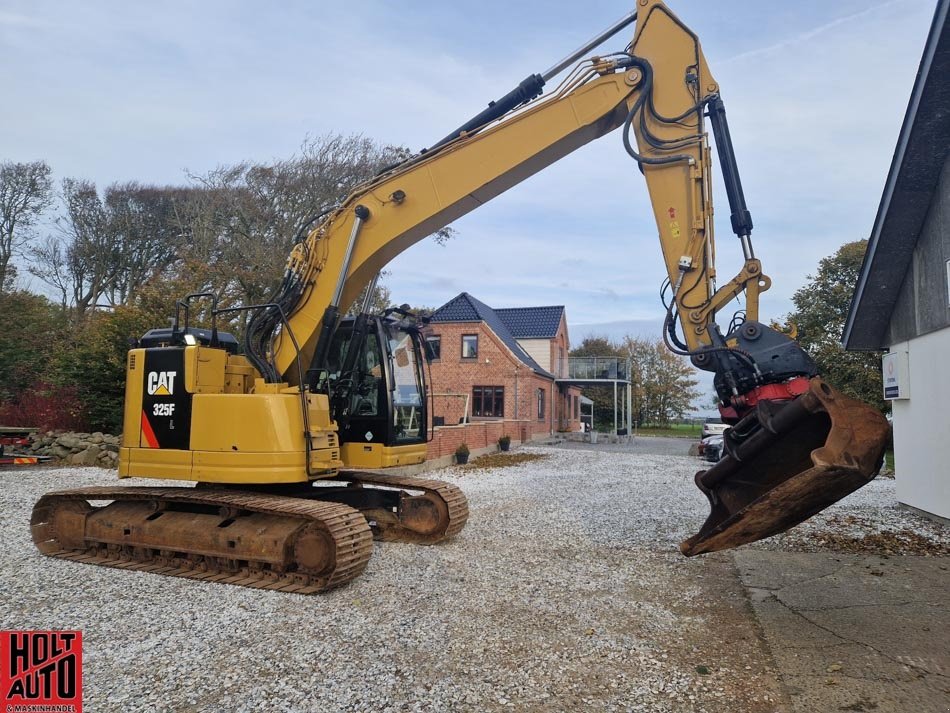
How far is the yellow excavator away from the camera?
225 inches

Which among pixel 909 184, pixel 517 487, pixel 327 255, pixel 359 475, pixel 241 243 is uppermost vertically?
pixel 241 243

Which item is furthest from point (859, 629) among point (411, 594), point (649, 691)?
point (411, 594)

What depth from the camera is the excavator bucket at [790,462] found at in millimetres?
4363

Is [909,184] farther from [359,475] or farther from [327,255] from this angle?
[359,475]

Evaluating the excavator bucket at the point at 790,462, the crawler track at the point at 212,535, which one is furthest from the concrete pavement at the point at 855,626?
the crawler track at the point at 212,535

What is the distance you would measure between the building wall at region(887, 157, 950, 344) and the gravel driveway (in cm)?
443

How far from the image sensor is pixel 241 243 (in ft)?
72.0

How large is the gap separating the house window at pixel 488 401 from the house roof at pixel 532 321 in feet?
20.4

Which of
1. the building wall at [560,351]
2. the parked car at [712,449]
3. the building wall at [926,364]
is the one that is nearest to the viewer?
the building wall at [926,364]

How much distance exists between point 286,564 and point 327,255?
10.4 ft

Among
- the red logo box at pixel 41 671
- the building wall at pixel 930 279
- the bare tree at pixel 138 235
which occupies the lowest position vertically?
the red logo box at pixel 41 671

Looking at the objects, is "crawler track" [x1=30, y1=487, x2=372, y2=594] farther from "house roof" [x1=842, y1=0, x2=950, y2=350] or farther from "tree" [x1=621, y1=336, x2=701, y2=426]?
"tree" [x1=621, y1=336, x2=701, y2=426]

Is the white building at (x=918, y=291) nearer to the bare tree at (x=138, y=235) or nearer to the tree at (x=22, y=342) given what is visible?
the tree at (x=22, y=342)

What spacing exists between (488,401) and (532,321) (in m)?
7.74
